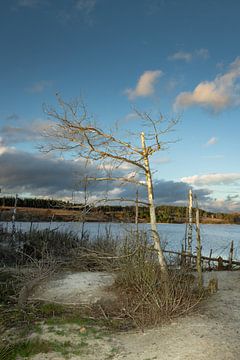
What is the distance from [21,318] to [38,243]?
1191 cm

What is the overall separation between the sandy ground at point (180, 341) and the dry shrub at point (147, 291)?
0.39 meters

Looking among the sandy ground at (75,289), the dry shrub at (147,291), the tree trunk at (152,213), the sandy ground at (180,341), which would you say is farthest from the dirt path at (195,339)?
the sandy ground at (75,289)

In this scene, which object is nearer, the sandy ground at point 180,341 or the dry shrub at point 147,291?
the sandy ground at point 180,341

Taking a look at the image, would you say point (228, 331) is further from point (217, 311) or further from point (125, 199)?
point (125, 199)

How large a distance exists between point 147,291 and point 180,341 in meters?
2.14

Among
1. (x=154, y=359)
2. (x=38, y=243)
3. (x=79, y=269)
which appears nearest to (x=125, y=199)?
(x=154, y=359)

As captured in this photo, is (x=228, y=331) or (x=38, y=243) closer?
(x=228, y=331)

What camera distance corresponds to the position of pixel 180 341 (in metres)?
8.23

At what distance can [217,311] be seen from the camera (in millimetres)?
10141

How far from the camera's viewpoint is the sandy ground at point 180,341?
7661 mm

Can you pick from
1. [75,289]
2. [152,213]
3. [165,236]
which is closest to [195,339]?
[152,213]

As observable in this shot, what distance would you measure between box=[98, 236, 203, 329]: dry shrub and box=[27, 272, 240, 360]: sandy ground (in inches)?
15.3

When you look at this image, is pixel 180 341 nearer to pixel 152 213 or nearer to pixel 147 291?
pixel 147 291

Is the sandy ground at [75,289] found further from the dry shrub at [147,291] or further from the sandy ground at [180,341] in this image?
the sandy ground at [180,341]
